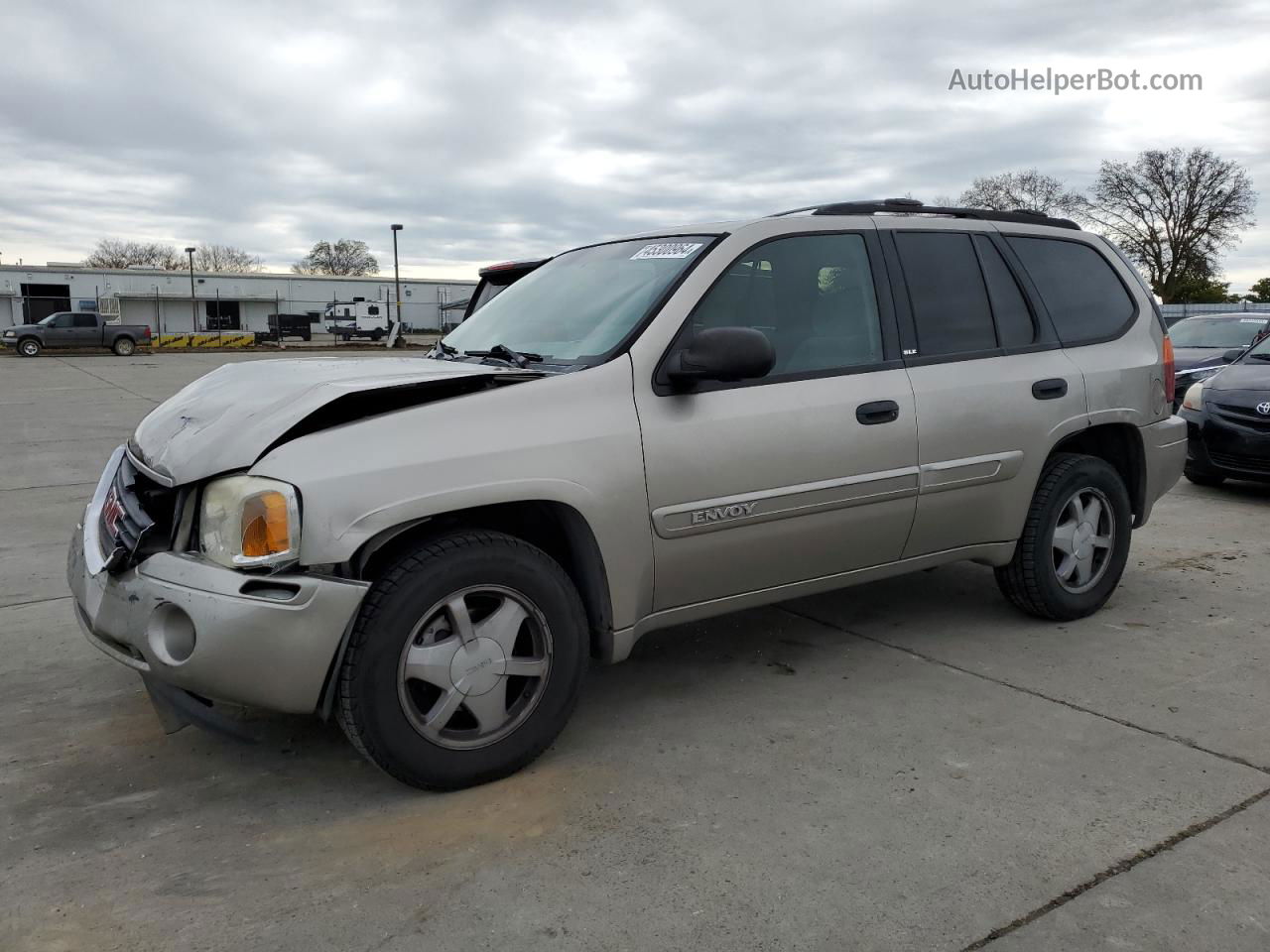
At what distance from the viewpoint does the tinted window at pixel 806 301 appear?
3607mm

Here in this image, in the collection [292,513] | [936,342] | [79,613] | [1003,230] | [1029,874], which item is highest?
[1003,230]

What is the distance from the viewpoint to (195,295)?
62.7 metres

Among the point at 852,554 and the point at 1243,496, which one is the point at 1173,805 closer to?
the point at 852,554

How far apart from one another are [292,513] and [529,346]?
1.30 meters

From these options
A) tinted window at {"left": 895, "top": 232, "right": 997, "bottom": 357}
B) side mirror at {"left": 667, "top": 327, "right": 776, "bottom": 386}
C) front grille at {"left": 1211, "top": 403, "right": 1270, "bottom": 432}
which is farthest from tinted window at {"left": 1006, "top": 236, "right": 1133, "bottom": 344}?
front grille at {"left": 1211, "top": 403, "right": 1270, "bottom": 432}

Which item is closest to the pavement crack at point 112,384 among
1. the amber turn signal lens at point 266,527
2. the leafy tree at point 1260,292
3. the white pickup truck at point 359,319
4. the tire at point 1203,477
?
the tire at point 1203,477

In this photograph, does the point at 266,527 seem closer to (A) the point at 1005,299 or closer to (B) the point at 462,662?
(B) the point at 462,662

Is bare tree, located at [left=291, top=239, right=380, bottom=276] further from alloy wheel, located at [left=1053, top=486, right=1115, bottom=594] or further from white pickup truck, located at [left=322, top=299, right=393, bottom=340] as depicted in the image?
alloy wheel, located at [left=1053, top=486, right=1115, bottom=594]

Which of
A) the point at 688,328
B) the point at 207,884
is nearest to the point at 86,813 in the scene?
the point at 207,884

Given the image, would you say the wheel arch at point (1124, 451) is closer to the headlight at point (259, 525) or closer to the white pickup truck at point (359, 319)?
the headlight at point (259, 525)

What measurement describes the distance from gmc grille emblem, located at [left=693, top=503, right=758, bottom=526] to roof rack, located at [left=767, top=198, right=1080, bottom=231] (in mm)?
→ 1165

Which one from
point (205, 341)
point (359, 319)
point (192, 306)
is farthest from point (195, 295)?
point (205, 341)

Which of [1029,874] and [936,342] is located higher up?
[936,342]

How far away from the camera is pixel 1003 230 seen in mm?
4500
